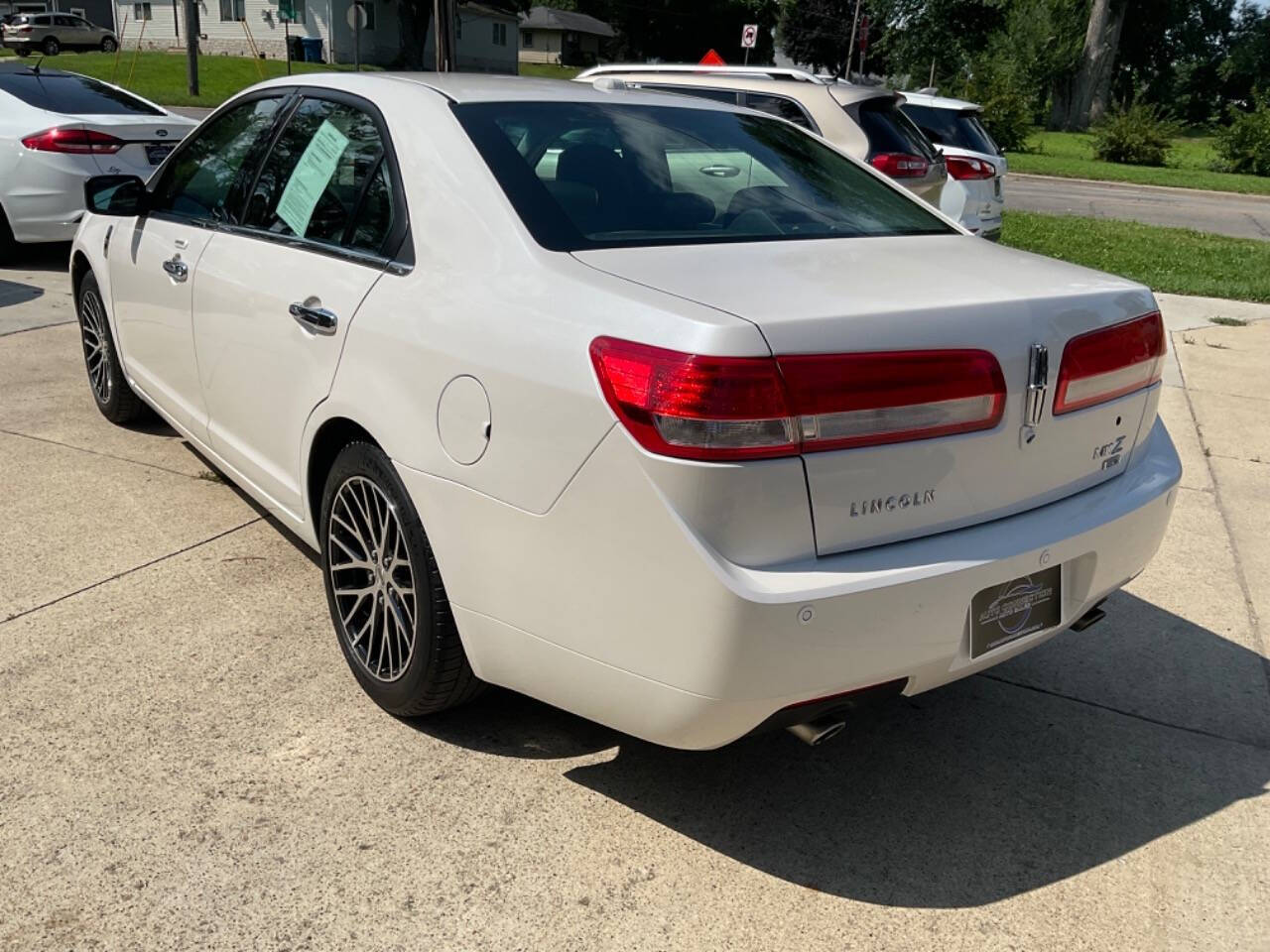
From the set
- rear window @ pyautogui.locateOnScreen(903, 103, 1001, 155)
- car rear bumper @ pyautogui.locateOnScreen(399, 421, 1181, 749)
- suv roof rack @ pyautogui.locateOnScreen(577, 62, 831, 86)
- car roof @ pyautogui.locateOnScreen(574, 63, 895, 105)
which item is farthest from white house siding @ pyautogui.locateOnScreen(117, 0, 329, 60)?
car rear bumper @ pyautogui.locateOnScreen(399, 421, 1181, 749)

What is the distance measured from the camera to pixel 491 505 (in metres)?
2.57

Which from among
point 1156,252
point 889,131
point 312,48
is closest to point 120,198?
point 889,131

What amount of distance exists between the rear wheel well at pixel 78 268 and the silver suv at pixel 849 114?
4035 millimetres

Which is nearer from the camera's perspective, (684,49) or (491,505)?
(491,505)

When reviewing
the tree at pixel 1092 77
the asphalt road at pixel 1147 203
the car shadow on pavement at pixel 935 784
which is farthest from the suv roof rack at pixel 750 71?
the tree at pixel 1092 77

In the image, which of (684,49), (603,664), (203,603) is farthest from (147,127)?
(684,49)

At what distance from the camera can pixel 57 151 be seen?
863 cm

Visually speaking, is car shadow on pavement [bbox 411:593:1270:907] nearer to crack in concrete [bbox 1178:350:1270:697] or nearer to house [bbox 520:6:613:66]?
crack in concrete [bbox 1178:350:1270:697]

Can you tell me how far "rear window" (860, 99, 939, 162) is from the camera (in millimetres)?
8459

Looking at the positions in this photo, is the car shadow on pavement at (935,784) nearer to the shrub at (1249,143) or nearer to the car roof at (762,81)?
the car roof at (762,81)

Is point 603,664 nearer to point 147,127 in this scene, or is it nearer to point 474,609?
point 474,609

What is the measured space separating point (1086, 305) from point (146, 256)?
3373mm

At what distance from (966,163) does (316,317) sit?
8507mm

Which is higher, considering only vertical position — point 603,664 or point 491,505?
point 491,505
